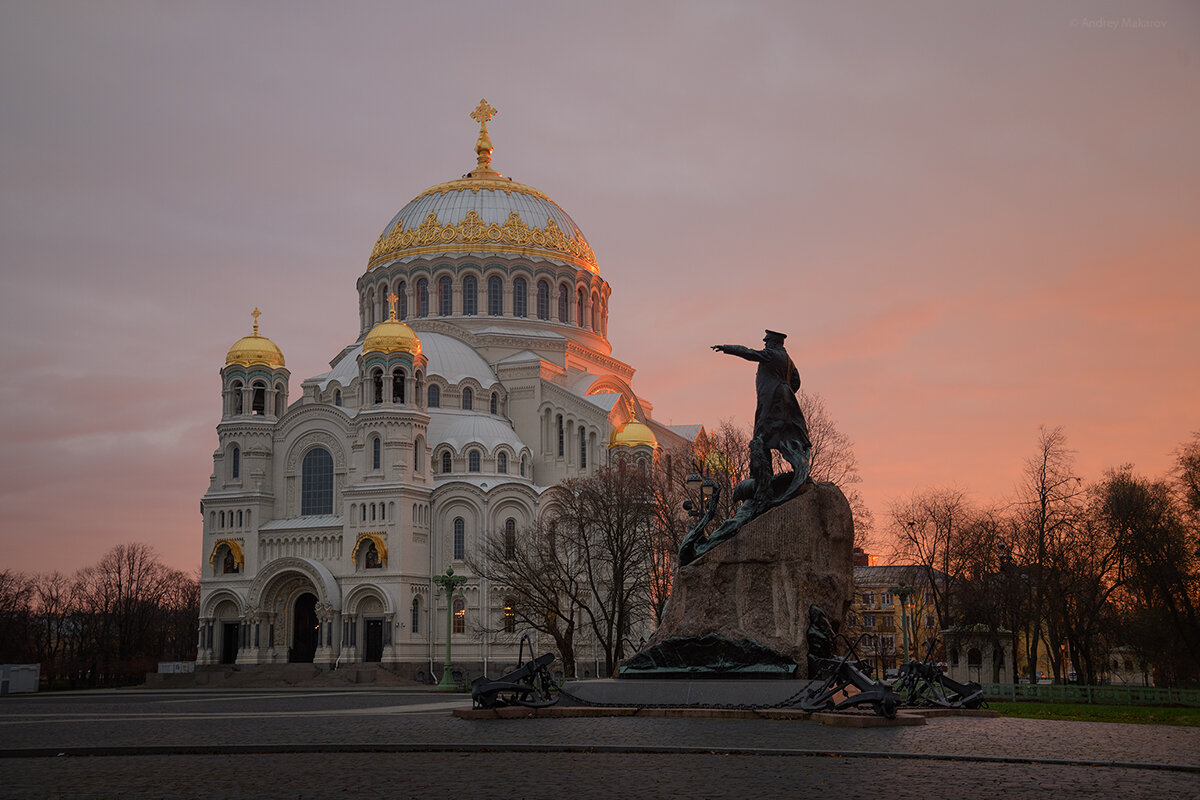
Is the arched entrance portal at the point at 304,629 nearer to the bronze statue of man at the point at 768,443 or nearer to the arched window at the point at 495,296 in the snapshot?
the arched window at the point at 495,296

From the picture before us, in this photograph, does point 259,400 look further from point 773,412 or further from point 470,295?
point 773,412

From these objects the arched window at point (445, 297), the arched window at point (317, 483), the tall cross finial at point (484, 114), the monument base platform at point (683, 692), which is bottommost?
the monument base platform at point (683, 692)

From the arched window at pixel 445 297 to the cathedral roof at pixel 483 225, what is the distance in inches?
63.9

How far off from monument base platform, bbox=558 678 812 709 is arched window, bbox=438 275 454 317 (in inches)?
1966

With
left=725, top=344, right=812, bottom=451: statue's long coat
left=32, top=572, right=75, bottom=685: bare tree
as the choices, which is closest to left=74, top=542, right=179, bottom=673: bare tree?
left=32, top=572, right=75, bottom=685: bare tree

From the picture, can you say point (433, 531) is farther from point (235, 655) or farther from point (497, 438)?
point (235, 655)

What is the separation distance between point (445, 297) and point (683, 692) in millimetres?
51774

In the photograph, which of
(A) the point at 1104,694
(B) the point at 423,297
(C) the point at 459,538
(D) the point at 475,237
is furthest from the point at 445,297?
(A) the point at 1104,694

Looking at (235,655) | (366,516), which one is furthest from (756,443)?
(235,655)

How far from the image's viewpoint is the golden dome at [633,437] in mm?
61156

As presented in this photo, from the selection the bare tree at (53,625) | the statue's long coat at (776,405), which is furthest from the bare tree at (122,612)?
the statue's long coat at (776,405)

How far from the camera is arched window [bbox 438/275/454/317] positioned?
68.3m

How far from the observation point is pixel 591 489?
48.2 m

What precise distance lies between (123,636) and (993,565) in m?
53.7
